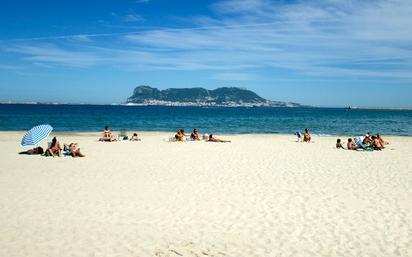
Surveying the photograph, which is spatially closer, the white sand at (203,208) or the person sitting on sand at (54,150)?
the white sand at (203,208)

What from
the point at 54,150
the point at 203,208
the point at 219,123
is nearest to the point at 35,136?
the point at 54,150

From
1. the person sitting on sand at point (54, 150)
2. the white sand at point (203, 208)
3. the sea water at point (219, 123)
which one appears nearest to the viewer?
the white sand at point (203, 208)

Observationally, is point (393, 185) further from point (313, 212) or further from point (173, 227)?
point (173, 227)

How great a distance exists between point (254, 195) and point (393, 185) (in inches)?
187

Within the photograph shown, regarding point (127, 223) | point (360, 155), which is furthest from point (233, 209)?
point (360, 155)

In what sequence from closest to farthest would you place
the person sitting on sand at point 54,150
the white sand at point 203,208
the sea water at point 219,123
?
1. the white sand at point 203,208
2. the person sitting on sand at point 54,150
3. the sea water at point 219,123

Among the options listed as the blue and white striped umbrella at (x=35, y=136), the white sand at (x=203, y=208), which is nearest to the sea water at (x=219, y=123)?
the blue and white striped umbrella at (x=35, y=136)

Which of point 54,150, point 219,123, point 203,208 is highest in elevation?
point 54,150

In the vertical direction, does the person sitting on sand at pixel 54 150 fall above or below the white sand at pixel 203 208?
above

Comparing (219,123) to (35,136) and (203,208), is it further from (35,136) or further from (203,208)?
(203,208)

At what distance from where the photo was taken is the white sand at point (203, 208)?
696 centimetres

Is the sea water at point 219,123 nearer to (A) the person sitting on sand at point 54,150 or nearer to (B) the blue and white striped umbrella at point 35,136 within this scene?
(B) the blue and white striped umbrella at point 35,136

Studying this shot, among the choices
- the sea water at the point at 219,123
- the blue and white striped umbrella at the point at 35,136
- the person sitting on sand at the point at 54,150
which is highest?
the blue and white striped umbrella at the point at 35,136

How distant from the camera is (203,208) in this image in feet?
30.5
